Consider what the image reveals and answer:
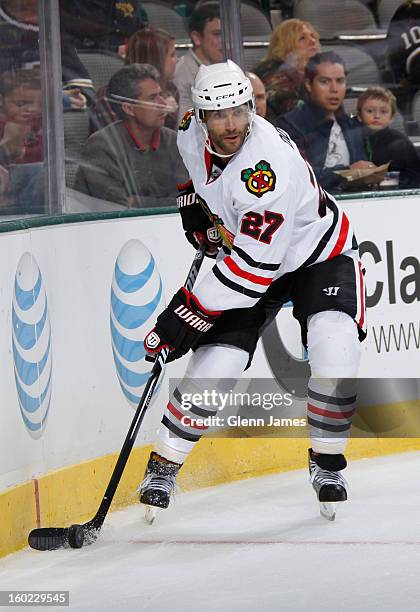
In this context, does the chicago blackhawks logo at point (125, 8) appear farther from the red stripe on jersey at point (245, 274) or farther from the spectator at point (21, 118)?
the red stripe on jersey at point (245, 274)

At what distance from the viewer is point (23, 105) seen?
4086 mm

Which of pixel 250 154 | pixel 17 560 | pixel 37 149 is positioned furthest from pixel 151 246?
pixel 17 560

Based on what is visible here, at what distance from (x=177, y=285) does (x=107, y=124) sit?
655 millimetres

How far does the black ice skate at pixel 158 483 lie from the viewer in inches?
147

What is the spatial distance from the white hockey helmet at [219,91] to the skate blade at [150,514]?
1.03m

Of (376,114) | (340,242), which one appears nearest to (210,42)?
(376,114)

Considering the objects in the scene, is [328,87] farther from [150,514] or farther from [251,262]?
[150,514]

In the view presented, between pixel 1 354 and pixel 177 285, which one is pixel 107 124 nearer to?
pixel 177 285

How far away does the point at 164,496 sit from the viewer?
12.3 ft

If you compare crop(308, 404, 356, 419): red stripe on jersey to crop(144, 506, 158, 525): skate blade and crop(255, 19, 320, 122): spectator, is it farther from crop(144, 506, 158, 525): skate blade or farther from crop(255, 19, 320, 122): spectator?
crop(255, 19, 320, 122): spectator

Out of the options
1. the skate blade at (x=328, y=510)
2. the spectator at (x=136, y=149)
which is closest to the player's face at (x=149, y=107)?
the spectator at (x=136, y=149)

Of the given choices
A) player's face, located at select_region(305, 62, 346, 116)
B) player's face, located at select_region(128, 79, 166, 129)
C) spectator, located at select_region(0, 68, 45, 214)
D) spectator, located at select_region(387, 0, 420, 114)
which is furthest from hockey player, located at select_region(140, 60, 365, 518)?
spectator, located at select_region(387, 0, 420, 114)

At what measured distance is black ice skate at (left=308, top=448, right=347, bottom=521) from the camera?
380 centimetres

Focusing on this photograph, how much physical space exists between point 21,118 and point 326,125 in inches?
57.5
